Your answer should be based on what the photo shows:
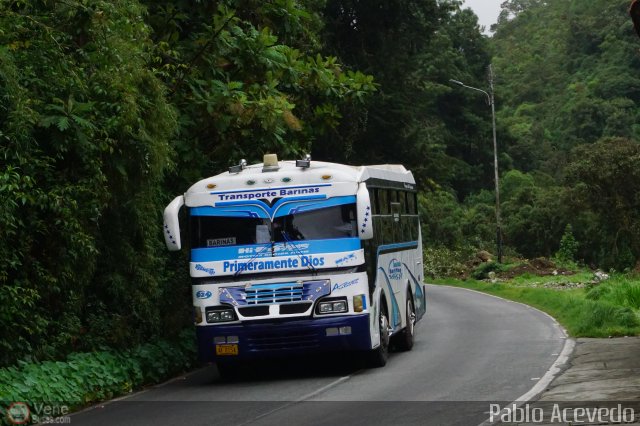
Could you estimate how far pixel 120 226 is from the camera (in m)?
17.1

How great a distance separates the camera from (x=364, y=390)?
14.7 metres

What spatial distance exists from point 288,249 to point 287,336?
50.5 inches

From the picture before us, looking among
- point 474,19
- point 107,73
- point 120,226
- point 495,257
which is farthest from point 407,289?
point 474,19

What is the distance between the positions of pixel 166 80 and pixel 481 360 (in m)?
7.28

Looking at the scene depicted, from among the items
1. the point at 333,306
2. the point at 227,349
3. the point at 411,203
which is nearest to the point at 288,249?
the point at 333,306

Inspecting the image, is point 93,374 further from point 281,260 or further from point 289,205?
point 289,205

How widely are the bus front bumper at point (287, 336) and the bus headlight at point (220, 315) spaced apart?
99mm

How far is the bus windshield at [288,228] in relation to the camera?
53.5 feet

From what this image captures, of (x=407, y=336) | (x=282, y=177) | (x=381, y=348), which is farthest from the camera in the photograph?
(x=407, y=336)

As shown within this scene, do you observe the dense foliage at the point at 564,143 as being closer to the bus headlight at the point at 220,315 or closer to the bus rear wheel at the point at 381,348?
the bus rear wheel at the point at 381,348

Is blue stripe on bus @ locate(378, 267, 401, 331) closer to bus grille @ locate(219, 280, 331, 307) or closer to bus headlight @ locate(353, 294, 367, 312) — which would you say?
bus headlight @ locate(353, 294, 367, 312)

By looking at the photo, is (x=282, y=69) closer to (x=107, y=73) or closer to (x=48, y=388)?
(x=107, y=73)

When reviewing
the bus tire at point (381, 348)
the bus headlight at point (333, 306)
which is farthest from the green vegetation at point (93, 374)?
the bus tire at point (381, 348)

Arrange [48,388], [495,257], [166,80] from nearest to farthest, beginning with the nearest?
[48,388] → [166,80] → [495,257]
